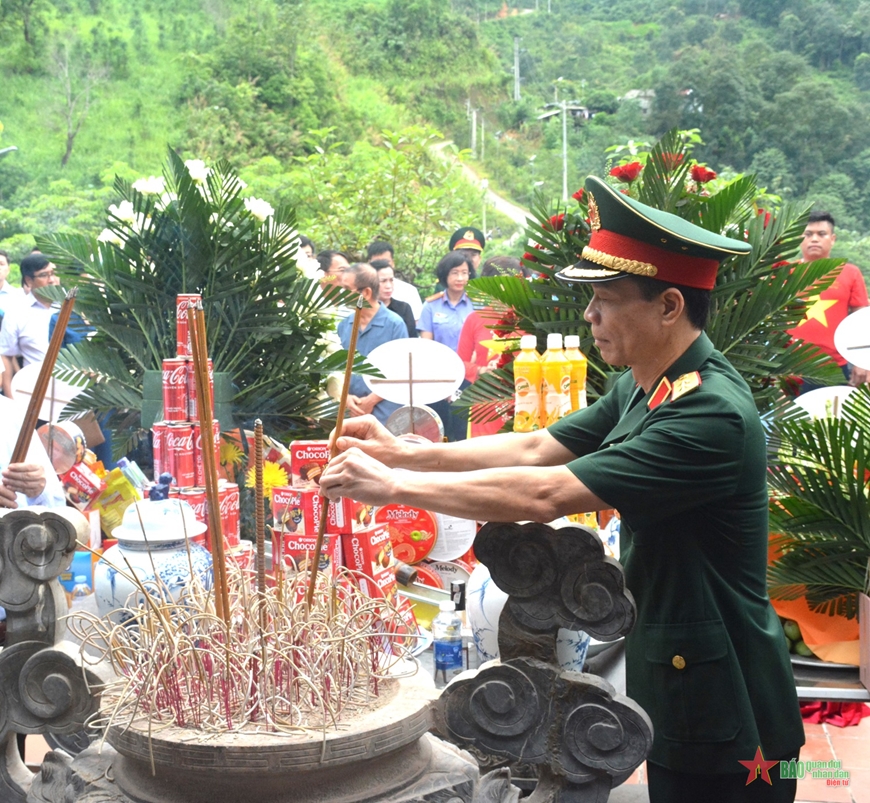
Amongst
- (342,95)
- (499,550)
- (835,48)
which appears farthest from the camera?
(342,95)

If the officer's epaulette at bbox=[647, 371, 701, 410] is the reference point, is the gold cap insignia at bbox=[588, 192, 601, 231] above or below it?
above

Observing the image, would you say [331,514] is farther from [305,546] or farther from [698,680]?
[698,680]

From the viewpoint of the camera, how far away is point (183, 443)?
236 cm

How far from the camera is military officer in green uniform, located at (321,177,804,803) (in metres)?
1.39

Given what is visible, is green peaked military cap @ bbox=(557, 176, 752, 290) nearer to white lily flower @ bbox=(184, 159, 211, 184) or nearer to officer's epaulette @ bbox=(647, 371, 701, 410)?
officer's epaulette @ bbox=(647, 371, 701, 410)

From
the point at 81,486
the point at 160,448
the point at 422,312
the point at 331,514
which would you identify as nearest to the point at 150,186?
the point at 81,486

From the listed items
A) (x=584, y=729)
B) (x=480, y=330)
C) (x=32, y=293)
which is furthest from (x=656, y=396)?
(x=32, y=293)

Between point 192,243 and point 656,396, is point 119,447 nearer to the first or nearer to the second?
point 192,243

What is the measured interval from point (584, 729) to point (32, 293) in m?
4.65

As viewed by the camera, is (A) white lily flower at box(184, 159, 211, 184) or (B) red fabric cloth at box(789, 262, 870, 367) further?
(B) red fabric cloth at box(789, 262, 870, 367)

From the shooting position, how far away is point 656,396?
4.94 ft

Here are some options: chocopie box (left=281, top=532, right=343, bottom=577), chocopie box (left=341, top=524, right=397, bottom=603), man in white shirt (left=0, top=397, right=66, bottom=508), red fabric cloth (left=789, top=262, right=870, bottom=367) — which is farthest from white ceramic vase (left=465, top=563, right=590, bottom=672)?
red fabric cloth (left=789, top=262, right=870, bottom=367)
